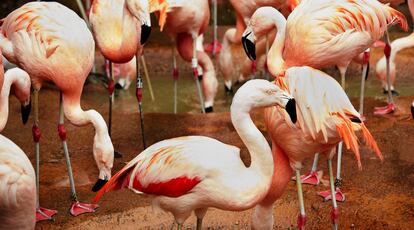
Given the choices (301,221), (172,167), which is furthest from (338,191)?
(172,167)

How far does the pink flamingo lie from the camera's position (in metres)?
6.54

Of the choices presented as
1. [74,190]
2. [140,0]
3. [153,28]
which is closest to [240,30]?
[153,28]

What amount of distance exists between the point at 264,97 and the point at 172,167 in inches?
21.1

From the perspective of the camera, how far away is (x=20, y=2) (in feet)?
29.7

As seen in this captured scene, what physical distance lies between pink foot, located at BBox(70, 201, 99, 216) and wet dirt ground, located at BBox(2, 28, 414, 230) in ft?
0.15

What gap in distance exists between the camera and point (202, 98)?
7230mm

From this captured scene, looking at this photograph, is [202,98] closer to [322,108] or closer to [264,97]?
[322,108]

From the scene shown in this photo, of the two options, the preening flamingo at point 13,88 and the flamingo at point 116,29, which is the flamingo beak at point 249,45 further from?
the preening flamingo at point 13,88

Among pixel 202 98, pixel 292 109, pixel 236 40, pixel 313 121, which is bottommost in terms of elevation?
pixel 202 98

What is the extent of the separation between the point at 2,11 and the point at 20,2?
0.68ft

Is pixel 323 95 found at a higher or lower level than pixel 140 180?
higher

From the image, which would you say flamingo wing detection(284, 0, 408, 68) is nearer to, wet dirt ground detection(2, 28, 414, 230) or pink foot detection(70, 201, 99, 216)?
wet dirt ground detection(2, 28, 414, 230)

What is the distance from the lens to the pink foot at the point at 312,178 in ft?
17.3

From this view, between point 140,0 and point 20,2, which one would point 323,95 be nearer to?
point 140,0
